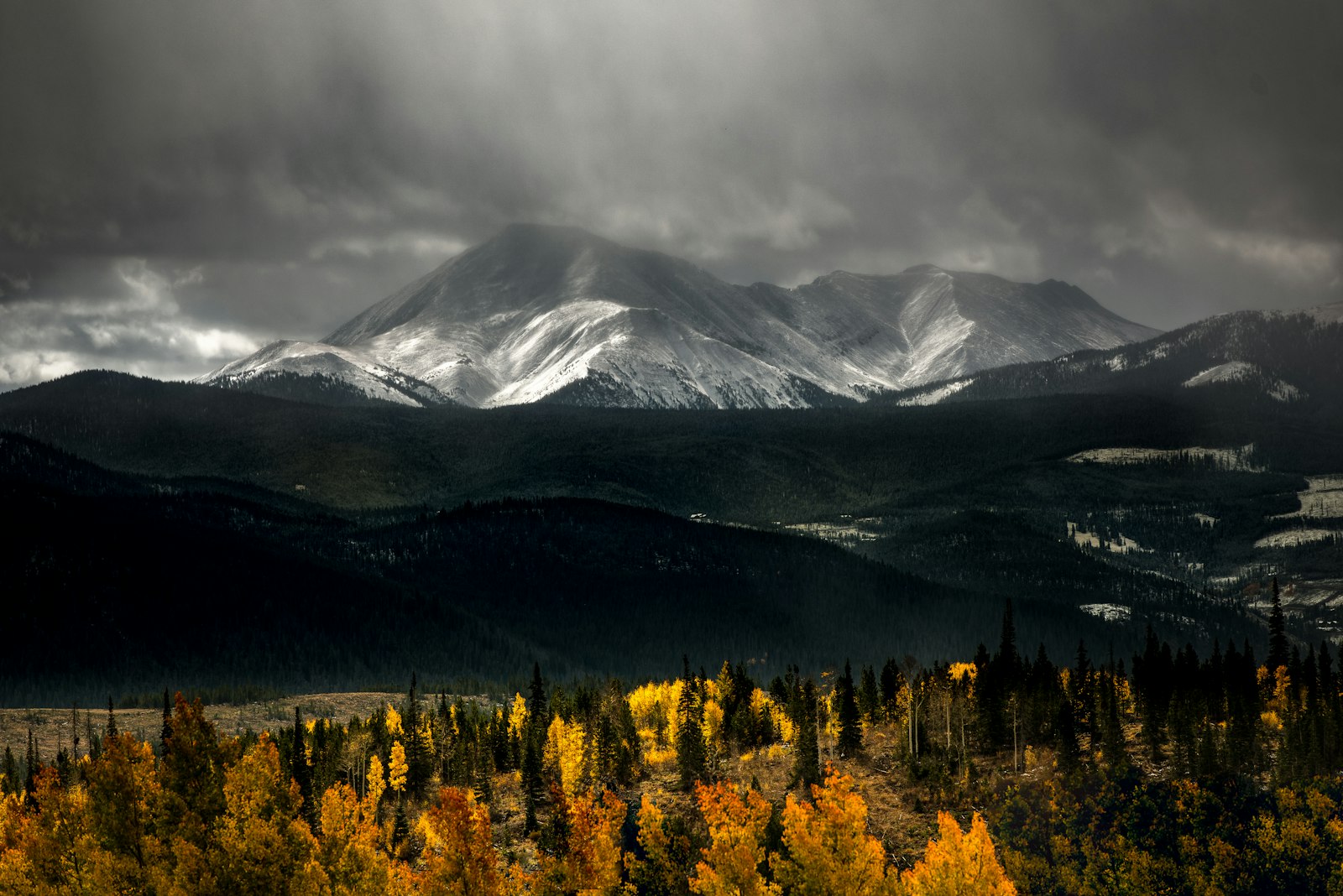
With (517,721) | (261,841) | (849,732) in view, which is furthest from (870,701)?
(261,841)

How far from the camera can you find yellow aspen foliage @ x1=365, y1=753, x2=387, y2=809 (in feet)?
424

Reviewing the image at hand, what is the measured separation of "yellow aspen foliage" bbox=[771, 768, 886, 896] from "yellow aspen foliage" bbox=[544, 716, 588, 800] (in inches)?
2073

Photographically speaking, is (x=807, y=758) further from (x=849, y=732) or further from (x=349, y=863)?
(x=349, y=863)

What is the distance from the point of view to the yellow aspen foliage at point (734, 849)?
81.2 meters

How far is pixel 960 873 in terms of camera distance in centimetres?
8169

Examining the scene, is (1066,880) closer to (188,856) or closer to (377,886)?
(377,886)

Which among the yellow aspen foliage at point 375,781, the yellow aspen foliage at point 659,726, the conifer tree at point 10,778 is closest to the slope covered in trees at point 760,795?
the yellow aspen foliage at point 375,781

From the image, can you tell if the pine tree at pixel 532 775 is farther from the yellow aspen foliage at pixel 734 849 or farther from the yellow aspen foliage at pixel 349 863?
the yellow aspen foliage at pixel 349 863

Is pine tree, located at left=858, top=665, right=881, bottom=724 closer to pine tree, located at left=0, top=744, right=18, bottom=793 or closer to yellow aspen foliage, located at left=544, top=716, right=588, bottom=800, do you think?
yellow aspen foliage, located at left=544, top=716, right=588, bottom=800

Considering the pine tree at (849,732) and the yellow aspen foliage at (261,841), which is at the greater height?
the yellow aspen foliage at (261,841)

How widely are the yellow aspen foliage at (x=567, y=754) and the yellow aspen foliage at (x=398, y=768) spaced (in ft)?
52.6

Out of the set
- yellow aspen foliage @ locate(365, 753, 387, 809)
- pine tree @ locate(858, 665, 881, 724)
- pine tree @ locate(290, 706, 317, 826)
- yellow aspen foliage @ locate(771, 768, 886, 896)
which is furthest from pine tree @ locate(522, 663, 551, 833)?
yellow aspen foliage @ locate(771, 768, 886, 896)

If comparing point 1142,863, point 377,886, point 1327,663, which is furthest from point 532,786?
point 1327,663

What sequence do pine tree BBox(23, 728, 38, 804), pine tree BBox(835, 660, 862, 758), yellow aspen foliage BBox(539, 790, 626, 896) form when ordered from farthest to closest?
pine tree BBox(835, 660, 862, 758)
pine tree BBox(23, 728, 38, 804)
yellow aspen foliage BBox(539, 790, 626, 896)
